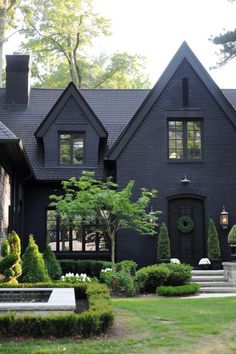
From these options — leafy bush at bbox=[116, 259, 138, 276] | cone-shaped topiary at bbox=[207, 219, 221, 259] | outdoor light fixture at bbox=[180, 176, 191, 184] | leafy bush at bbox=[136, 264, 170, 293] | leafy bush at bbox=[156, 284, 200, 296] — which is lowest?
leafy bush at bbox=[156, 284, 200, 296]

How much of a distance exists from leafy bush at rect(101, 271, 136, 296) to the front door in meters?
4.09

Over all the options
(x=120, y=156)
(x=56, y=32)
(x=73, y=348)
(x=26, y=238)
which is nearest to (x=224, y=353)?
(x=73, y=348)

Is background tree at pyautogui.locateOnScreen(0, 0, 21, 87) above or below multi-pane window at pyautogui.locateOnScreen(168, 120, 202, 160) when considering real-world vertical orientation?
above

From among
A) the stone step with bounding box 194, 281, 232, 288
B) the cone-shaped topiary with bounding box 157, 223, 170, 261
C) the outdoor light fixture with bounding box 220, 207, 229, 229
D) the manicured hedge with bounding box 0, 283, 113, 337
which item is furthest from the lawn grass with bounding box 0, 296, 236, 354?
the outdoor light fixture with bounding box 220, 207, 229, 229

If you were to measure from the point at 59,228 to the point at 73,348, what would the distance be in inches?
488

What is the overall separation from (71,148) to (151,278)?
6981 millimetres

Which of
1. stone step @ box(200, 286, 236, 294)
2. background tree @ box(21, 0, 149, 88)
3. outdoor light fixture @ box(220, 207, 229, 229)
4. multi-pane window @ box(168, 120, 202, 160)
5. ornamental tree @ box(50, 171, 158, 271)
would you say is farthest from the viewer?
background tree @ box(21, 0, 149, 88)

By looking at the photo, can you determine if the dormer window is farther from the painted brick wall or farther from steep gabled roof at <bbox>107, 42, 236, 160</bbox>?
the painted brick wall

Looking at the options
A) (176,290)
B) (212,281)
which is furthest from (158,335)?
(212,281)

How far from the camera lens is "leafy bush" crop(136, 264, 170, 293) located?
14.1 meters

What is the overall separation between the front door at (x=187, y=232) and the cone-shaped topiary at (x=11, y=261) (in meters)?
6.42

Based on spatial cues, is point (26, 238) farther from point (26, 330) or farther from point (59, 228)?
point (26, 330)

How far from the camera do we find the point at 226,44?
68.4 ft

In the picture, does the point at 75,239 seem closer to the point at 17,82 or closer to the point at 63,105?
the point at 63,105
